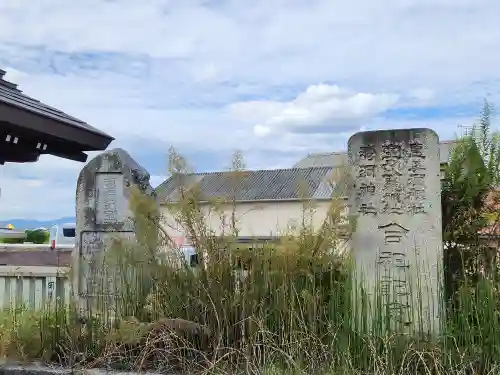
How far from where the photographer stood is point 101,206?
5.93m

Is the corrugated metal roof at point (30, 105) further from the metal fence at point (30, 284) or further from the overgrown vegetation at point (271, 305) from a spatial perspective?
the metal fence at point (30, 284)

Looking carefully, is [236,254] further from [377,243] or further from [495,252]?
[495,252]

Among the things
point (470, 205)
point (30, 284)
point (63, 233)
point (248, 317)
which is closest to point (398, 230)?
point (470, 205)

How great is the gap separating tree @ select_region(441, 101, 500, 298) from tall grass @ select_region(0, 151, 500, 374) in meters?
0.34

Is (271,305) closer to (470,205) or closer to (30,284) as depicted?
(470,205)

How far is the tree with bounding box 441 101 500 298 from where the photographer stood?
14.9 feet

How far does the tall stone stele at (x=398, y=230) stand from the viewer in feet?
14.3

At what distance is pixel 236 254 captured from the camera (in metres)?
4.76

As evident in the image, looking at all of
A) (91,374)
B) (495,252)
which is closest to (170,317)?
(91,374)

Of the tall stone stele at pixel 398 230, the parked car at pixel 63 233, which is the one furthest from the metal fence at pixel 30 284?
the parked car at pixel 63 233

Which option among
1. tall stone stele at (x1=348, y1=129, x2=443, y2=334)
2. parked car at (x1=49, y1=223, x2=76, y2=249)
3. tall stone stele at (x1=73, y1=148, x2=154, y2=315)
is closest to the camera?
tall stone stele at (x1=348, y1=129, x2=443, y2=334)

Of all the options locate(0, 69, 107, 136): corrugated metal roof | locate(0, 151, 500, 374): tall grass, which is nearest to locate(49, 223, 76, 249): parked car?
locate(0, 69, 107, 136): corrugated metal roof

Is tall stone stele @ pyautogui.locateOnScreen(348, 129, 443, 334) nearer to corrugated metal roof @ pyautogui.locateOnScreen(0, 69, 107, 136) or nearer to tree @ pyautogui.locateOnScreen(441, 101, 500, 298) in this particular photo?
tree @ pyautogui.locateOnScreen(441, 101, 500, 298)

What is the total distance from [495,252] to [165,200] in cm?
267
